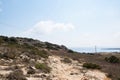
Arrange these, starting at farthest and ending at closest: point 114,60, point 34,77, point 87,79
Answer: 1. point 114,60
2. point 87,79
3. point 34,77

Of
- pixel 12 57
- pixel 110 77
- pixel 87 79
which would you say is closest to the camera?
pixel 87 79

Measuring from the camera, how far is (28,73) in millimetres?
17328

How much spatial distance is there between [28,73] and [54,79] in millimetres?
2176

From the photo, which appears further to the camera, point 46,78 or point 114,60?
point 114,60

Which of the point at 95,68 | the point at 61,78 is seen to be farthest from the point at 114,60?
the point at 61,78

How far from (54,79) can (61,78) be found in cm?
92

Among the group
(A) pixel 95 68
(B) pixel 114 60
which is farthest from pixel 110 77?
(B) pixel 114 60

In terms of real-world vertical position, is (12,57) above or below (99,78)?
above

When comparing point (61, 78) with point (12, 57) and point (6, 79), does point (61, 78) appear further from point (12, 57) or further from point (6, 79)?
point (12, 57)

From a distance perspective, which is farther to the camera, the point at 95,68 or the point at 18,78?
the point at 95,68

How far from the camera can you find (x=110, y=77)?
21.9m

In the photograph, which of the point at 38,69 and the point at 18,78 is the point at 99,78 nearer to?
the point at 38,69

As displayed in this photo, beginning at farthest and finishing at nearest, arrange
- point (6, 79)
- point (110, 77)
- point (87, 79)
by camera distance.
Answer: point (110, 77) < point (87, 79) < point (6, 79)

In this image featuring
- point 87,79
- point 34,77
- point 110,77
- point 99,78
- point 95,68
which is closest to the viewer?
point 34,77
